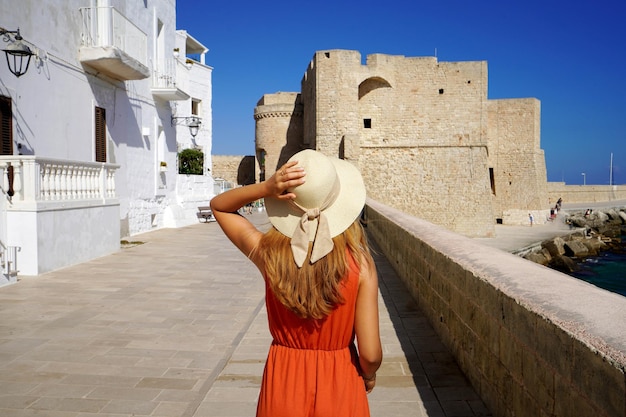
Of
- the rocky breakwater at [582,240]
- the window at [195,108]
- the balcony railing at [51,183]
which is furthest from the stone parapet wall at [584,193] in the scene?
the balcony railing at [51,183]

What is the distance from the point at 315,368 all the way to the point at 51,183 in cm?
782

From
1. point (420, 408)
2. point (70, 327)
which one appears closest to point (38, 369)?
point (70, 327)

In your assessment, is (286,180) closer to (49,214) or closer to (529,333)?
(529,333)

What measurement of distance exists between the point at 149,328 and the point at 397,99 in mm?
25641

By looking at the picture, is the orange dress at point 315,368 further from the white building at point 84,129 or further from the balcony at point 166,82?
the balcony at point 166,82

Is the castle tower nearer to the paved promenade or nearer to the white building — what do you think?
the white building

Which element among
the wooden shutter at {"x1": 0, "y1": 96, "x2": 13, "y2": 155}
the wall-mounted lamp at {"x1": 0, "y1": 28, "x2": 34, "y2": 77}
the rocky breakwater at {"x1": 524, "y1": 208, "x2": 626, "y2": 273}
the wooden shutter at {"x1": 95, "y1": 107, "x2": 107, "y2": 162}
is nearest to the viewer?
the wall-mounted lamp at {"x1": 0, "y1": 28, "x2": 34, "y2": 77}

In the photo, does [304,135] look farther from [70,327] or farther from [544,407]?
[544,407]

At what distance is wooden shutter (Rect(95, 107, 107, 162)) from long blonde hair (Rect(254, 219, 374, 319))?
1070cm

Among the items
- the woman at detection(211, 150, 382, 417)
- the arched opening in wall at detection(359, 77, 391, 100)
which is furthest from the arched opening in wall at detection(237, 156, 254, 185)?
the woman at detection(211, 150, 382, 417)

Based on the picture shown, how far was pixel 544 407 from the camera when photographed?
2328 millimetres

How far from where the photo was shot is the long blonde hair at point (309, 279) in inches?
71.1

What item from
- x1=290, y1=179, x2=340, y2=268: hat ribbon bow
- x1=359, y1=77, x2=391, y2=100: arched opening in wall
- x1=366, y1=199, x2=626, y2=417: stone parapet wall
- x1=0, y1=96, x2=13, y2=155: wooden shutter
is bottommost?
x1=366, y1=199, x2=626, y2=417: stone parapet wall

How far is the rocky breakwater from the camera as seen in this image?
80.8ft
